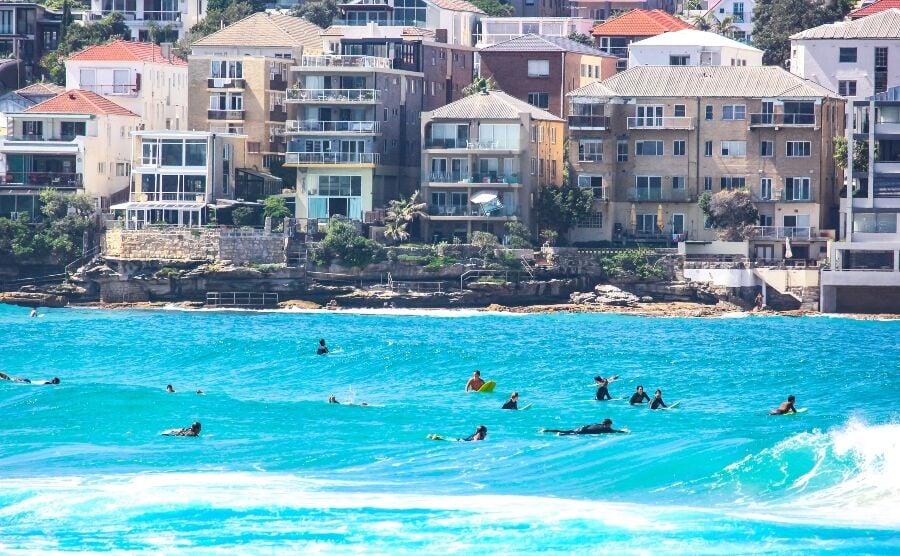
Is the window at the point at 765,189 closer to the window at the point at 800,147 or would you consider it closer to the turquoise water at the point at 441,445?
the window at the point at 800,147

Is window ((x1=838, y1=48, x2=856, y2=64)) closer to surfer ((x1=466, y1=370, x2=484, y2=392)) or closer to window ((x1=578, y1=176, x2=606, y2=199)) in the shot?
window ((x1=578, y1=176, x2=606, y2=199))

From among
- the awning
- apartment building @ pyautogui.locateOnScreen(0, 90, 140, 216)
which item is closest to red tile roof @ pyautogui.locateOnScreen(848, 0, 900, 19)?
the awning

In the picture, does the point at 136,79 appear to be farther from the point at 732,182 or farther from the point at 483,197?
the point at 732,182

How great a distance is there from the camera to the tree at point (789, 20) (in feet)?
426

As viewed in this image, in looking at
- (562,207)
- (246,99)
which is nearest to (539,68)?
(562,207)

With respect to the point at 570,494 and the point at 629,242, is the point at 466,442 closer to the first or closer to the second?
the point at 570,494

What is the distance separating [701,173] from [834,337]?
21.4 m

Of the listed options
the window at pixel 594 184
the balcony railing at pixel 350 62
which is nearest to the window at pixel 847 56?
the window at pixel 594 184

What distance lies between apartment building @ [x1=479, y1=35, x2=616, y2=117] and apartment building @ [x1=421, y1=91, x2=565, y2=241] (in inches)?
317

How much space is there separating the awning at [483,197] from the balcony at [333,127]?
6.78m

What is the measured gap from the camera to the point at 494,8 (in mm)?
140250

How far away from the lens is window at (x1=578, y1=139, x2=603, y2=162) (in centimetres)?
10869

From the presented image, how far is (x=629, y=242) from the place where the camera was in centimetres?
10669

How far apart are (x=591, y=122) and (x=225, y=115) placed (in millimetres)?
19895
